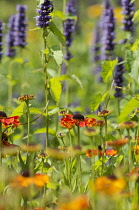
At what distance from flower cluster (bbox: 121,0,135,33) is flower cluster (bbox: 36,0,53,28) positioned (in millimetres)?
997

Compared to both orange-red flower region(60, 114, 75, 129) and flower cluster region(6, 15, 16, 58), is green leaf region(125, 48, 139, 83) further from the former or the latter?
flower cluster region(6, 15, 16, 58)

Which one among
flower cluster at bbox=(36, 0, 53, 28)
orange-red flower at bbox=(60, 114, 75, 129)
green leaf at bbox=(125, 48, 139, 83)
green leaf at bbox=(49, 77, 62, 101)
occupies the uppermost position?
flower cluster at bbox=(36, 0, 53, 28)

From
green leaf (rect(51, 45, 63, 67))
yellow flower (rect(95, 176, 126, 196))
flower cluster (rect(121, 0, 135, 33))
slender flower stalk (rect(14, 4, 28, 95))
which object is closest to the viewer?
yellow flower (rect(95, 176, 126, 196))

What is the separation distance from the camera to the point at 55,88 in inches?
78.3

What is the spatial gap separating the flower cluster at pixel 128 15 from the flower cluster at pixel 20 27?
2.43 feet

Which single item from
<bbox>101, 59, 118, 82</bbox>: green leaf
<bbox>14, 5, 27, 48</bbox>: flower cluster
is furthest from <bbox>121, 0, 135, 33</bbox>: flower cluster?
<bbox>101, 59, 118, 82</bbox>: green leaf

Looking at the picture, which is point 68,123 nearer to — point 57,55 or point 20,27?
point 57,55

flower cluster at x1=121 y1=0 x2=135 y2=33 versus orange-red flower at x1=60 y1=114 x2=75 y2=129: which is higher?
flower cluster at x1=121 y1=0 x2=135 y2=33

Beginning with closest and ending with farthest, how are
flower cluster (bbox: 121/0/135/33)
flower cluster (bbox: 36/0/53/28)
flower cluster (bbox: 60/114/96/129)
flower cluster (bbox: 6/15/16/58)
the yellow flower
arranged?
the yellow flower < flower cluster (bbox: 60/114/96/129) < flower cluster (bbox: 36/0/53/28) < flower cluster (bbox: 121/0/135/33) < flower cluster (bbox: 6/15/16/58)

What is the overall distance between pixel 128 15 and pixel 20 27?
0.81 metres

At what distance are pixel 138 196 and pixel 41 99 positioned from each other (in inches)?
158

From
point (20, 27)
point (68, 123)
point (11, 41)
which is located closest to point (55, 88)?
point (68, 123)

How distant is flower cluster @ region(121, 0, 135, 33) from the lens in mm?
2855

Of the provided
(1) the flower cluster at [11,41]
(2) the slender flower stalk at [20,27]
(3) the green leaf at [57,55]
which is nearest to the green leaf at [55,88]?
(3) the green leaf at [57,55]
